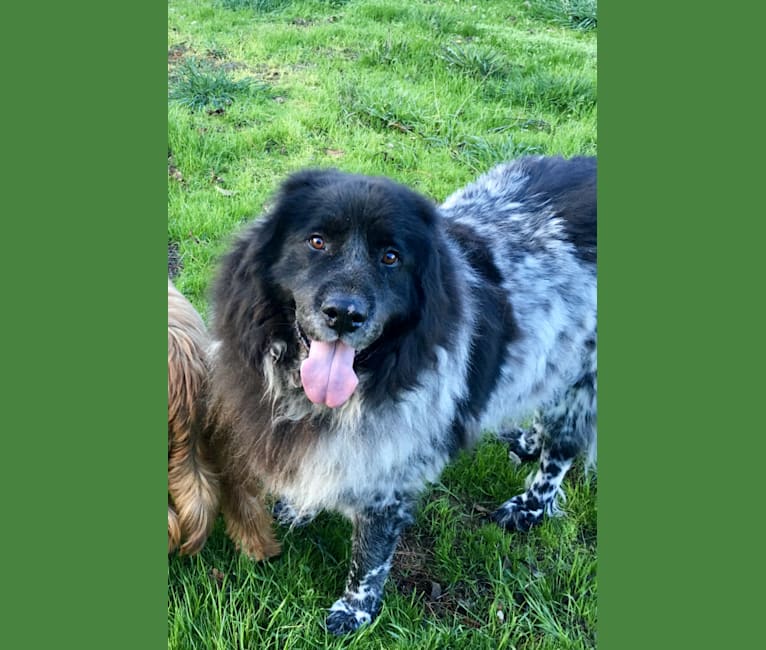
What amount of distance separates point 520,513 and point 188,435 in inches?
82.4

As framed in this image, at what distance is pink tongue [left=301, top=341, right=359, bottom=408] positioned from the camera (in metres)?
2.69

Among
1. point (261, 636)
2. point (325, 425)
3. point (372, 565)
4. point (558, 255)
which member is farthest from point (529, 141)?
point (261, 636)

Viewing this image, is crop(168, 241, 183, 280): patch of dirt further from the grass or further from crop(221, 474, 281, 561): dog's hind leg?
crop(221, 474, 281, 561): dog's hind leg

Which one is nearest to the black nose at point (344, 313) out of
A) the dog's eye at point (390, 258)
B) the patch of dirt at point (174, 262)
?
the dog's eye at point (390, 258)

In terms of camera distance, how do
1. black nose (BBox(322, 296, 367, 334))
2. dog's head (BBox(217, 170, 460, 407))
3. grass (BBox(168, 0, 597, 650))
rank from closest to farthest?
1. black nose (BBox(322, 296, 367, 334))
2. dog's head (BBox(217, 170, 460, 407))
3. grass (BBox(168, 0, 597, 650))

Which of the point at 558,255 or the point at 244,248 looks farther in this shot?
the point at 558,255

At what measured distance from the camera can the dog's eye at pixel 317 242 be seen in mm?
2738

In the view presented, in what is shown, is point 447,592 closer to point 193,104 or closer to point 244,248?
point 244,248

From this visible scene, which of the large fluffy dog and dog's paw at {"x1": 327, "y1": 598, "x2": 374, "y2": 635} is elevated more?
the large fluffy dog

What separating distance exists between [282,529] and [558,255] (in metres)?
2.19

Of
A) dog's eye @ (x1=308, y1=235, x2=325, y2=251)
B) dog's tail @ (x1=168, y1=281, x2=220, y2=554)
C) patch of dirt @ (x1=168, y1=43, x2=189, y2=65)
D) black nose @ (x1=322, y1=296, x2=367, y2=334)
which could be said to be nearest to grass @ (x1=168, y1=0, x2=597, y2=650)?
patch of dirt @ (x1=168, y1=43, x2=189, y2=65)

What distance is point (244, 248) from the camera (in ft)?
9.76

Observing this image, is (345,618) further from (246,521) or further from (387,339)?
(387,339)

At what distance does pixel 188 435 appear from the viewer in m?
3.15
